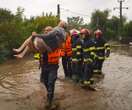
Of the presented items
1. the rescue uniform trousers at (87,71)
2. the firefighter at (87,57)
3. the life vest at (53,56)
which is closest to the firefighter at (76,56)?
the firefighter at (87,57)

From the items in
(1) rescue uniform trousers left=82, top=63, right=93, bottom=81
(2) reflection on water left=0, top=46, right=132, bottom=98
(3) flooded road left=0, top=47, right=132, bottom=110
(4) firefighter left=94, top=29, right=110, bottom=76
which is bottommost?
(3) flooded road left=0, top=47, right=132, bottom=110

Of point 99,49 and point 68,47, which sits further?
point 99,49

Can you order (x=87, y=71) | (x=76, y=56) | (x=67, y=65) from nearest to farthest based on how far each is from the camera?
1. (x=87, y=71)
2. (x=76, y=56)
3. (x=67, y=65)

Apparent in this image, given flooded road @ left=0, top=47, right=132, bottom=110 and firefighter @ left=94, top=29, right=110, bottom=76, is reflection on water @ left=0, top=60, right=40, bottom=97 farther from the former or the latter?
firefighter @ left=94, top=29, right=110, bottom=76

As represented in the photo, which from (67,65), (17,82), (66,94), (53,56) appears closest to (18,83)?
(17,82)

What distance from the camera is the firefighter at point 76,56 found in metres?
13.7

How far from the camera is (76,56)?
13.8 m

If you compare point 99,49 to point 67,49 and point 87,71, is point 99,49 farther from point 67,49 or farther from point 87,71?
point 87,71

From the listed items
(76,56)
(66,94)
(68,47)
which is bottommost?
(66,94)

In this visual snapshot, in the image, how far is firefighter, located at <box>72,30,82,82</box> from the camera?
13.7m

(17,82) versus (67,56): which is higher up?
(67,56)

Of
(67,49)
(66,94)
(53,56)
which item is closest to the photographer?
(53,56)

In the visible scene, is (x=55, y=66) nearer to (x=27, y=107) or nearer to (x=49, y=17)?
(x=27, y=107)

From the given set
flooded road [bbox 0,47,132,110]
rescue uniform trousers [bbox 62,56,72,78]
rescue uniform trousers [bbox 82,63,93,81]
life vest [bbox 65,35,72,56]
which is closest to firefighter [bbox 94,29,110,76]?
flooded road [bbox 0,47,132,110]
